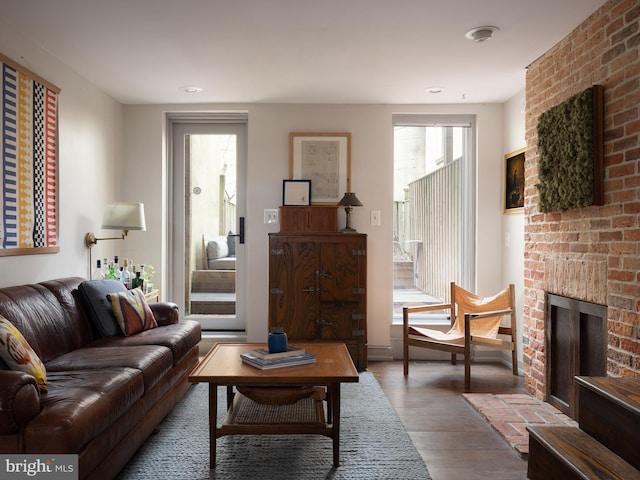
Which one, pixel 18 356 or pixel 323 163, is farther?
pixel 323 163

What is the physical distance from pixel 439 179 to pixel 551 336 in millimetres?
2048

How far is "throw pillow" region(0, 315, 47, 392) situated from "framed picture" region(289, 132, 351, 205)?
2948mm

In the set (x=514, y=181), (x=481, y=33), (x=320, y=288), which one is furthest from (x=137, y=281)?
(x=514, y=181)

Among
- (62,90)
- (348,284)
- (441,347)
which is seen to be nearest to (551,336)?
(441,347)

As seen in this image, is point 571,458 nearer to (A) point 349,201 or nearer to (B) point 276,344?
(B) point 276,344

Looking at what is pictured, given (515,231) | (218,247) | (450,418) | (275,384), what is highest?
(515,231)

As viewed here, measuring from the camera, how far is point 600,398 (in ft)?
6.97

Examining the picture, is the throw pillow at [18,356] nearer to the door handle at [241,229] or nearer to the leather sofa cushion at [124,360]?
the leather sofa cushion at [124,360]

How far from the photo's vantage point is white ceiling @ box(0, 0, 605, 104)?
108 inches

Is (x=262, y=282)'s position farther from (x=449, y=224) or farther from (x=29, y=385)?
(x=29, y=385)

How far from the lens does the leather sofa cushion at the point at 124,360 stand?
256cm

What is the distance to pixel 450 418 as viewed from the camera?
314 cm

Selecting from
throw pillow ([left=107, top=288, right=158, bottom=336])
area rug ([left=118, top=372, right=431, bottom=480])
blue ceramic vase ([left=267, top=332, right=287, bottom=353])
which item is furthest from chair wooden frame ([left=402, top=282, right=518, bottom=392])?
throw pillow ([left=107, top=288, right=158, bottom=336])

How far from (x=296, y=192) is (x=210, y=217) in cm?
96
